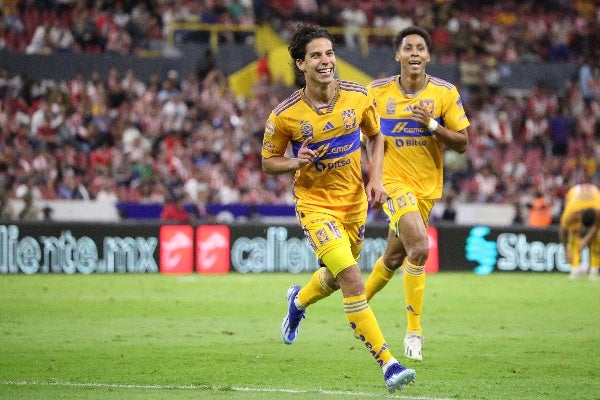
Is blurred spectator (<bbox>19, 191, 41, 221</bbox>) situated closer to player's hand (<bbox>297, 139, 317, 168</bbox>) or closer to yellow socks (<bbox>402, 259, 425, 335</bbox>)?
yellow socks (<bbox>402, 259, 425, 335</bbox>)

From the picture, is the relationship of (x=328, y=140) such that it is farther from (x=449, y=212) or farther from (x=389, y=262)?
(x=449, y=212)

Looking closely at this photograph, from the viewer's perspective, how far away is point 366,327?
8.55 metres

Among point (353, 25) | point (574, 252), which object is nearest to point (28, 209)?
point (574, 252)

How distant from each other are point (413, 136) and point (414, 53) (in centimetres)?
78

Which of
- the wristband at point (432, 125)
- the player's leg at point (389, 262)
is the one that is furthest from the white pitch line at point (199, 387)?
the wristband at point (432, 125)

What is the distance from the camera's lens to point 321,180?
9328mm

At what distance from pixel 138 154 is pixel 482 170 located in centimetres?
871

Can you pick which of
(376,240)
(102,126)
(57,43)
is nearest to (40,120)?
(102,126)

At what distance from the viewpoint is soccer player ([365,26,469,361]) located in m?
10.7

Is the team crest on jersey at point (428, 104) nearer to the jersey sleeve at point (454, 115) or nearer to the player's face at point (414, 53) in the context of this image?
the jersey sleeve at point (454, 115)

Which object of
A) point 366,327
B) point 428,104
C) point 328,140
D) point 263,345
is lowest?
point 263,345

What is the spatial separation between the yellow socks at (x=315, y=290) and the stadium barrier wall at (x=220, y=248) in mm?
12086

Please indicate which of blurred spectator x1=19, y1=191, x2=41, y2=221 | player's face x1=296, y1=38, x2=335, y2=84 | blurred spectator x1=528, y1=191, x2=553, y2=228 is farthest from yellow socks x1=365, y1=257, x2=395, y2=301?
blurred spectator x1=528, y1=191, x2=553, y2=228

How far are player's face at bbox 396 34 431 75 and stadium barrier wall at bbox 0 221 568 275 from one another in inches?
462
